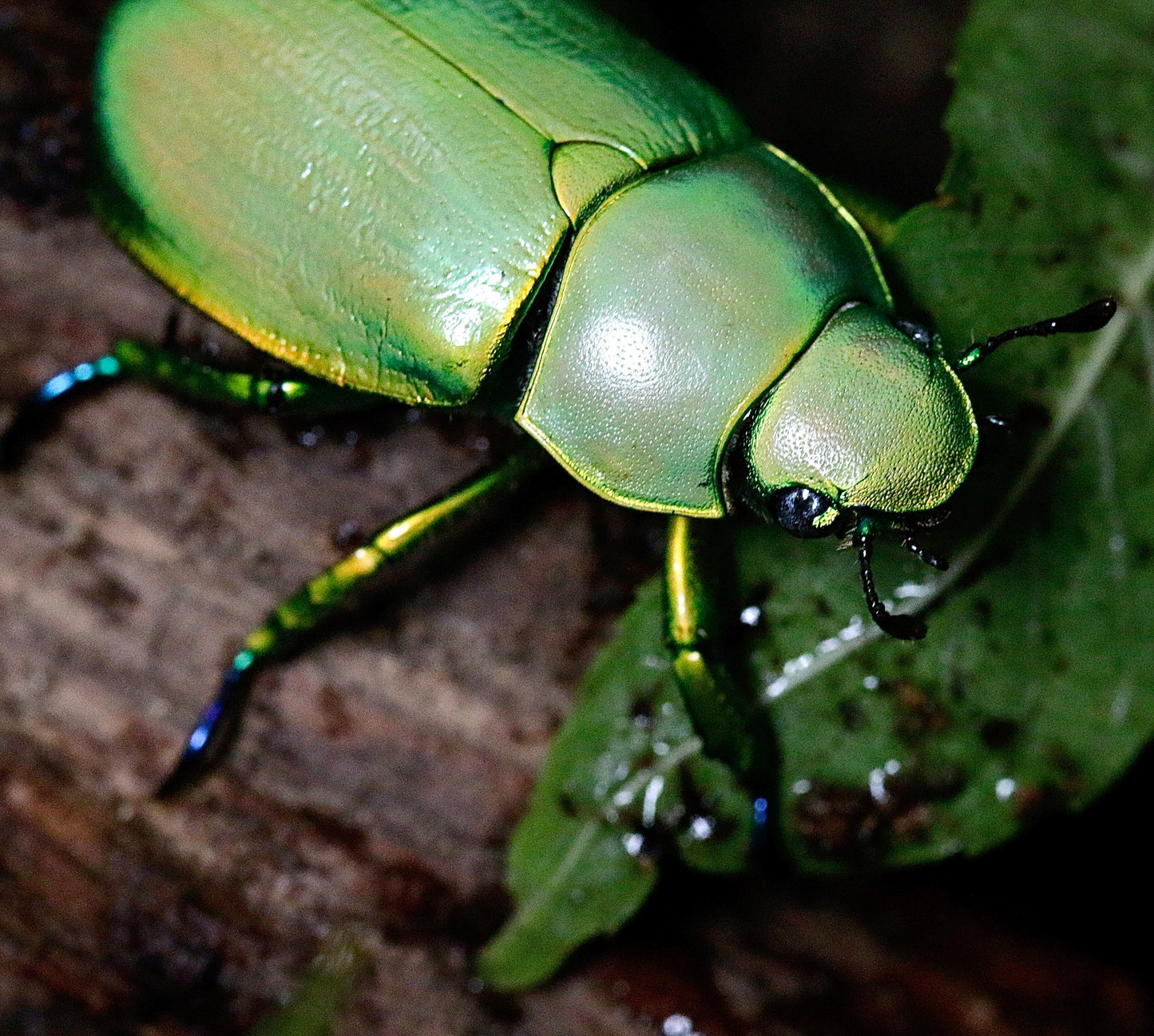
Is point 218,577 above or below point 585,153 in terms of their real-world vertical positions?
below

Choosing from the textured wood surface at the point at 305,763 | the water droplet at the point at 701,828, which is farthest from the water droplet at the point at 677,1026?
the water droplet at the point at 701,828

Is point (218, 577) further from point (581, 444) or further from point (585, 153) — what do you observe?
point (585, 153)

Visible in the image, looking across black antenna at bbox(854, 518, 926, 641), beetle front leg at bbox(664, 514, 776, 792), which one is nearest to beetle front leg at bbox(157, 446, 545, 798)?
beetle front leg at bbox(664, 514, 776, 792)

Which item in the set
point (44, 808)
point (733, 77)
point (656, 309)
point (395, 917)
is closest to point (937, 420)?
point (656, 309)

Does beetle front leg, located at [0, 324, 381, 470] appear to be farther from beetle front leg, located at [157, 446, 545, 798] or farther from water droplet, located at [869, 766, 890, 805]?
water droplet, located at [869, 766, 890, 805]

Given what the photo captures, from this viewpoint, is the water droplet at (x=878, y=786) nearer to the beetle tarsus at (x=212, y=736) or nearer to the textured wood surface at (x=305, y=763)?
the textured wood surface at (x=305, y=763)
